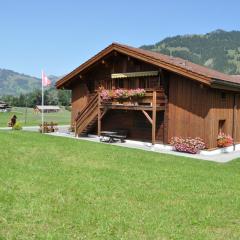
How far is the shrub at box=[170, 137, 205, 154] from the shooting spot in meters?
18.6

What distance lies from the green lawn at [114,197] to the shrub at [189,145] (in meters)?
3.09

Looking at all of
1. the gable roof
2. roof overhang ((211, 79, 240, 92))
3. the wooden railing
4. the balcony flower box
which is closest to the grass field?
the gable roof

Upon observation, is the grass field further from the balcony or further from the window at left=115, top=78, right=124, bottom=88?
the balcony

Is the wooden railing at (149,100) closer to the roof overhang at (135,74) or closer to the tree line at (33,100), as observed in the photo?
the roof overhang at (135,74)

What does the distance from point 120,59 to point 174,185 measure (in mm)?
13669

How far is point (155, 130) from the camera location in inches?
838

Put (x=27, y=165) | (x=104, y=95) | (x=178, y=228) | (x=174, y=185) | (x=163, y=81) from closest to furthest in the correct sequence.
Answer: (x=178, y=228) < (x=174, y=185) < (x=27, y=165) < (x=163, y=81) < (x=104, y=95)

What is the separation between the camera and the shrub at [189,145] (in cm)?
1861

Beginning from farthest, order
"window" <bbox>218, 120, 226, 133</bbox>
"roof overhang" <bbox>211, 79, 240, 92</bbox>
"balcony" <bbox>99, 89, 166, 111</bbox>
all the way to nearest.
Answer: "window" <bbox>218, 120, 226, 133</bbox> → "balcony" <bbox>99, 89, 166, 111</bbox> → "roof overhang" <bbox>211, 79, 240, 92</bbox>

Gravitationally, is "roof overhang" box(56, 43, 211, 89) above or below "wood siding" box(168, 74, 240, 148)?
above

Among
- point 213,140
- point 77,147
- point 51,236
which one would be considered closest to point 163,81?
point 213,140

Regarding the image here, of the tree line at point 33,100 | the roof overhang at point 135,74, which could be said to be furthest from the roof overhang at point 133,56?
the tree line at point 33,100

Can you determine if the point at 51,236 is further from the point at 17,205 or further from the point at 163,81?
the point at 163,81

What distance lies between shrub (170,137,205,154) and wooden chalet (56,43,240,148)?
315 millimetres
